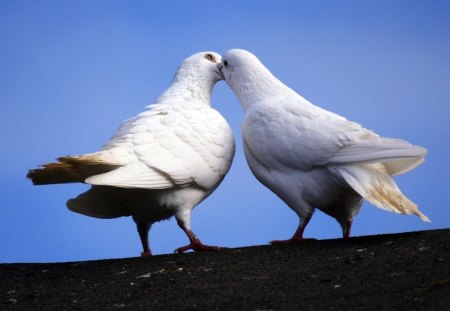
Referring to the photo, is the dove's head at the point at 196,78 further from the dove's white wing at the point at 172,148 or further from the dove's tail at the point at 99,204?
the dove's tail at the point at 99,204

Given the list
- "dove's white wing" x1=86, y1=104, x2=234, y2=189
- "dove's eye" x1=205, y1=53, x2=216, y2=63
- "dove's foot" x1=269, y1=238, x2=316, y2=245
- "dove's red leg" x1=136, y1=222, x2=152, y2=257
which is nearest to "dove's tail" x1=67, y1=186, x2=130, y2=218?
"dove's red leg" x1=136, y1=222, x2=152, y2=257

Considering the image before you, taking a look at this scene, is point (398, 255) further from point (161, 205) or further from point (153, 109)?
point (153, 109)

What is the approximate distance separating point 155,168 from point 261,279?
7.10 feet

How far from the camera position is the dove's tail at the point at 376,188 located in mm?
8438

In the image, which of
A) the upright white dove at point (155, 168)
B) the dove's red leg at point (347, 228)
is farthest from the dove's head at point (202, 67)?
the dove's red leg at point (347, 228)

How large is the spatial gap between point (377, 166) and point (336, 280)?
2444 millimetres

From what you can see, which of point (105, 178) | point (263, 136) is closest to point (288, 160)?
point (263, 136)

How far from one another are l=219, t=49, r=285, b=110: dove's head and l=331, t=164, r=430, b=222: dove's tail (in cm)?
195

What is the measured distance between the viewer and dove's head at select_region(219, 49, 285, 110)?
10.3 metres

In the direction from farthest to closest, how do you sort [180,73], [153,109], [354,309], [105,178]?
[180,73]
[153,109]
[105,178]
[354,309]

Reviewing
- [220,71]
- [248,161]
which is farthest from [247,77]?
[248,161]

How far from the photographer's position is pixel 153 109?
396 inches

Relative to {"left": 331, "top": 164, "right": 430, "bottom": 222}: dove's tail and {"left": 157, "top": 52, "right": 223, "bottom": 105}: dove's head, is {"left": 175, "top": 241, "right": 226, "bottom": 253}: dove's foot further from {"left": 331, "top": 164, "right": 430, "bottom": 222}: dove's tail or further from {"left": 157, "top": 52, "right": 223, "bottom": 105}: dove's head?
{"left": 157, "top": 52, "right": 223, "bottom": 105}: dove's head

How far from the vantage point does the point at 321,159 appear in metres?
8.77
